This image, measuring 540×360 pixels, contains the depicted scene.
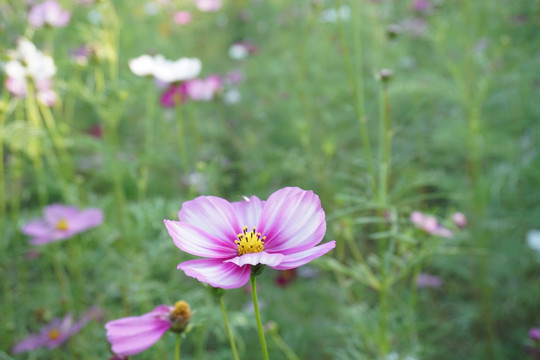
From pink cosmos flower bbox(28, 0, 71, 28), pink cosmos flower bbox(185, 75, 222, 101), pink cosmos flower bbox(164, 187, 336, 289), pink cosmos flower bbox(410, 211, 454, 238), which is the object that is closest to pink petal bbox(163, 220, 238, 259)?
pink cosmos flower bbox(164, 187, 336, 289)

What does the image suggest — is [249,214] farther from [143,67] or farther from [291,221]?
[143,67]

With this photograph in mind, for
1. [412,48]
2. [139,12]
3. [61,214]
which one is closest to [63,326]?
[61,214]

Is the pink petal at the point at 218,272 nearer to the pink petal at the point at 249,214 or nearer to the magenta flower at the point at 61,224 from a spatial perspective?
the pink petal at the point at 249,214

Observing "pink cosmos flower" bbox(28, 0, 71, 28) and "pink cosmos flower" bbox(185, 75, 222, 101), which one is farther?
"pink cosmos flower" bbox(185, 75, 222, 101)

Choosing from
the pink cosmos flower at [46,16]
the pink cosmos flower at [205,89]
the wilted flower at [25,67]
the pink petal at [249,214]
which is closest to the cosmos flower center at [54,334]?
the wilted flower at [25,67]

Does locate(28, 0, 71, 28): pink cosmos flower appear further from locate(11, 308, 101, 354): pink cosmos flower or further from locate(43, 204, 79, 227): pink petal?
locate(11, 308, 101, 354): pink cosmos flower

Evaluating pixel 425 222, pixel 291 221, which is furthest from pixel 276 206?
pixel 425 222

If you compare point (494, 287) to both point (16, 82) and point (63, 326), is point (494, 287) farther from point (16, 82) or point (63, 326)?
point (16, 82)
